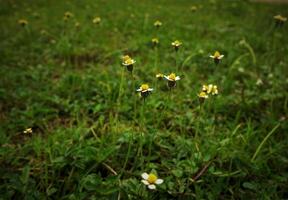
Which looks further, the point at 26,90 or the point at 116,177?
the point at 26,90

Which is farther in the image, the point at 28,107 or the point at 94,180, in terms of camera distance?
the point at 28,107

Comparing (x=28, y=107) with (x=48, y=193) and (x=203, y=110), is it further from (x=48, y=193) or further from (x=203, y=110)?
(x=203, y=110)

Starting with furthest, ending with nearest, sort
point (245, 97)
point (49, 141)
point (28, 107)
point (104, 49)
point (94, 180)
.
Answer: point (104, 49), point (245, 97), point (28, 107), point (49, 141), point (94, 180)

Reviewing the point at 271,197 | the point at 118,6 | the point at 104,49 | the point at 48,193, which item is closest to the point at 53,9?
the point at 118,6

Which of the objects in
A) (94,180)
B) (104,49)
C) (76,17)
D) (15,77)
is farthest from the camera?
(76,17)

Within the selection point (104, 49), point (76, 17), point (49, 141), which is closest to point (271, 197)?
point (49, 141)

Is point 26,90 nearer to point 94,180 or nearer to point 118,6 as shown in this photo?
point 94,180
